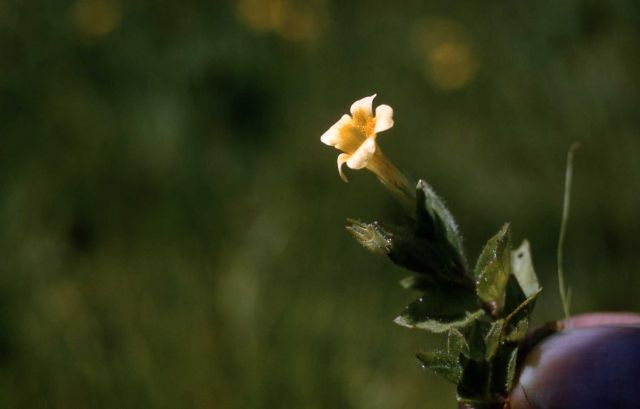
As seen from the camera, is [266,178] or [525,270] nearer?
[525,270]

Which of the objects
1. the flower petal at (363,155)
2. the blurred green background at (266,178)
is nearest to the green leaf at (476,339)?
the flower petal at (363,155)

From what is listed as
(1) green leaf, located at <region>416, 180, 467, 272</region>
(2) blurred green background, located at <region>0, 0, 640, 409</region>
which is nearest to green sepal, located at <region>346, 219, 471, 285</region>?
(1) green leaf, located at <region>416, 180, 467, 272</region>

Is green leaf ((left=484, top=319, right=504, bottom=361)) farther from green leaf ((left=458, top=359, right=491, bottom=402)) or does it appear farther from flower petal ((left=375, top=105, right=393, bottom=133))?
flower petal ((left=375, top=105, right=393, bottom=133))

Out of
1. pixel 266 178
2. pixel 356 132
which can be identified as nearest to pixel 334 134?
pixel 356 132

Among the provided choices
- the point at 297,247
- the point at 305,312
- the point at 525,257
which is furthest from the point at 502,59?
the point at 525,257

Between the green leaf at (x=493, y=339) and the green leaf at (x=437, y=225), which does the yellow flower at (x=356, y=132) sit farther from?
the green leaf at (x=493, y=339)

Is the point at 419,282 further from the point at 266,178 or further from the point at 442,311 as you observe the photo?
the point at 266,178

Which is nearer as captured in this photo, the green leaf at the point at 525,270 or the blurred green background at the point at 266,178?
the green leaf at the point at 525,270

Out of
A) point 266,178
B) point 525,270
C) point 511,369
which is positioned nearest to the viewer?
point 511,369
